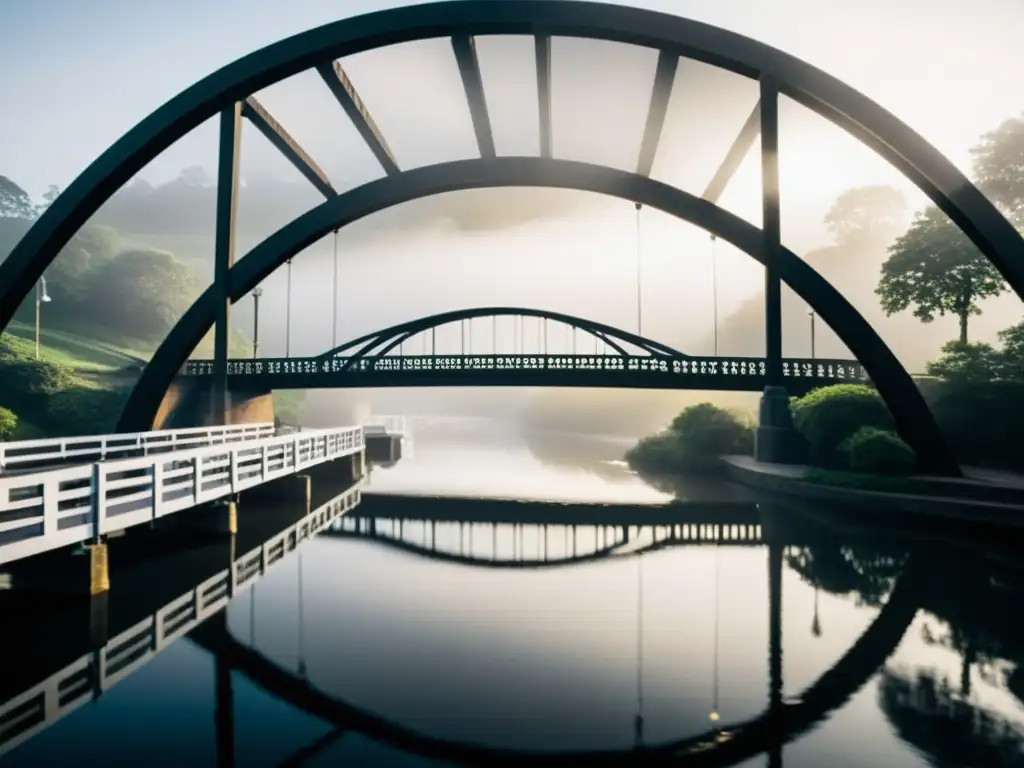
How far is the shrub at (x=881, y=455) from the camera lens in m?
24.3

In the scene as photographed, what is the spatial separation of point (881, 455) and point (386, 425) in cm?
6365

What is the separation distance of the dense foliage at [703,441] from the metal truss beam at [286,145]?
24.7 m

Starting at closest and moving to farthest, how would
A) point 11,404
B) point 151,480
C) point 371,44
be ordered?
point 151,480
point 371,44
point 11,404

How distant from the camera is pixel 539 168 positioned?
35.2 metres

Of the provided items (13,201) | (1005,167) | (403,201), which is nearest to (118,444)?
(403,201)

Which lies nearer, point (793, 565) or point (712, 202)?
point (793, 565)

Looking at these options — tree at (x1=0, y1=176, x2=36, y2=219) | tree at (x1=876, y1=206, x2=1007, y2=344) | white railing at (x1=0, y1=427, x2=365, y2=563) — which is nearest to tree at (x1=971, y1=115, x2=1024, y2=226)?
tree at (x1=876, y1=206, x2=1007, y2=344)

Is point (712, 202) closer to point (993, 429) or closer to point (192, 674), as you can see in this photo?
point (993, 429)

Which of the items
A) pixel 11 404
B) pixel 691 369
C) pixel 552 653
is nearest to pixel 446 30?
pixel 691 369

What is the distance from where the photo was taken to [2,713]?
6551mm

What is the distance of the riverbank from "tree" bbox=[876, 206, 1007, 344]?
53.5 ft

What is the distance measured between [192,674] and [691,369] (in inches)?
1517

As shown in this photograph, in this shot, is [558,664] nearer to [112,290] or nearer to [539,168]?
[539,168]

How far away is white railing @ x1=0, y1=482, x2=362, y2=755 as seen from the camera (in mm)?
6480
